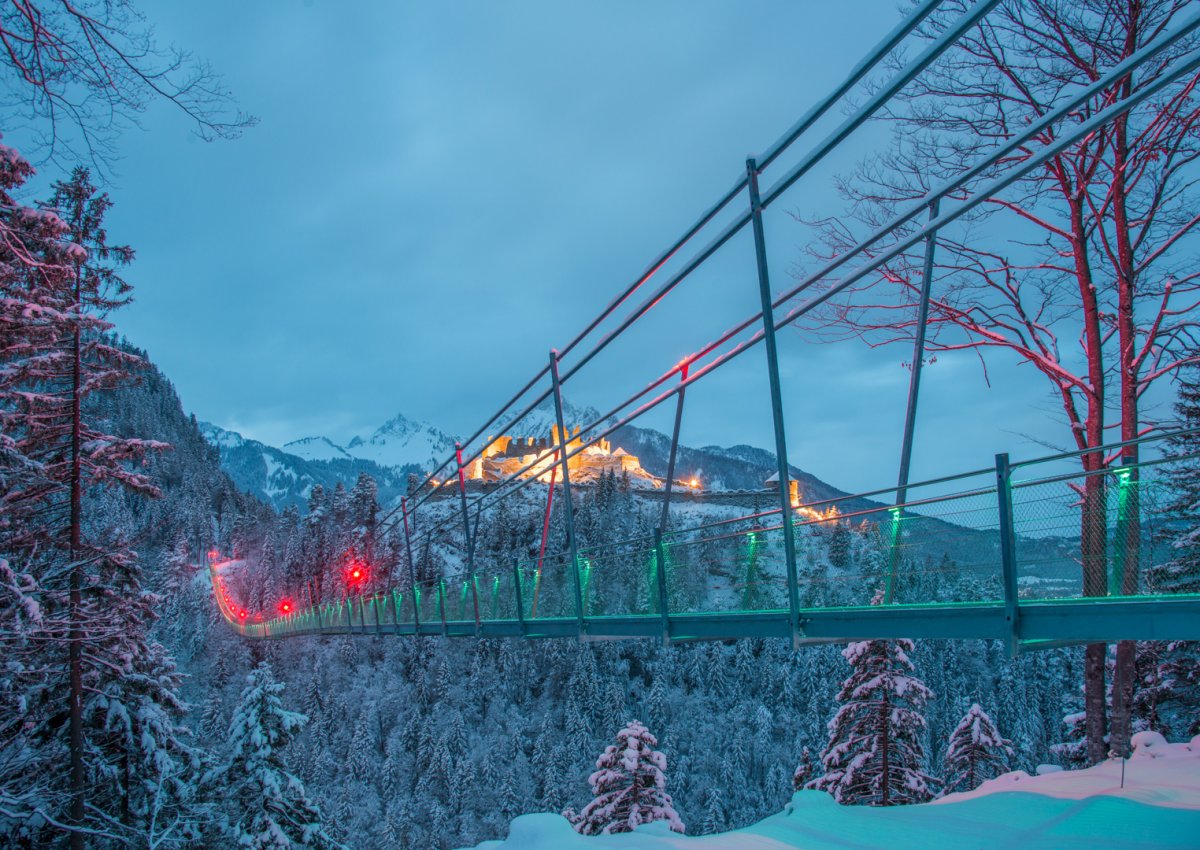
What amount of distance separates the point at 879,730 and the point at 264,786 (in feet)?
38.3

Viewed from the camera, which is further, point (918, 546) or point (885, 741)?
point (885, 741)

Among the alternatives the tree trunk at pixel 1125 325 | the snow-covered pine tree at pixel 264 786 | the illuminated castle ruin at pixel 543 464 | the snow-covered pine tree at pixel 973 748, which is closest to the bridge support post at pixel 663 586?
the tree trunk at pixel 1125 325

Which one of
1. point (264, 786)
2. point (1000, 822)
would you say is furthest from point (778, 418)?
point (264, 786)

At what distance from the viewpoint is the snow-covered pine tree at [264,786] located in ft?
46.4

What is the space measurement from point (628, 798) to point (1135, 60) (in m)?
16.8

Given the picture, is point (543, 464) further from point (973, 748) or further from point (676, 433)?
point (676, 433)

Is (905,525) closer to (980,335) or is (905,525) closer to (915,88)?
(980,335)

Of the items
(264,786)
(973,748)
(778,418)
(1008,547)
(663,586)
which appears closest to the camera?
(1008,547)

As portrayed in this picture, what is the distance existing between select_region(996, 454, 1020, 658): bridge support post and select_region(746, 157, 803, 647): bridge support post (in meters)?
1.66

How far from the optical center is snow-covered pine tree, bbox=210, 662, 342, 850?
14156mm

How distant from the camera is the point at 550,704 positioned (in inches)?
2447

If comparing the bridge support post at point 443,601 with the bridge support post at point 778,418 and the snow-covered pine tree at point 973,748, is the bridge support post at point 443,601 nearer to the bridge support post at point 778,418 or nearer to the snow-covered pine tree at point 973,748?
the bridge support post at point 778,418

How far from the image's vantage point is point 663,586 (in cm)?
830

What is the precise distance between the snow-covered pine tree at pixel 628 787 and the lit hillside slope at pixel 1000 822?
1020cm
